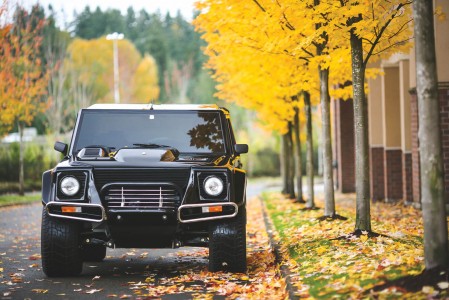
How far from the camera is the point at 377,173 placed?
83.6 ft

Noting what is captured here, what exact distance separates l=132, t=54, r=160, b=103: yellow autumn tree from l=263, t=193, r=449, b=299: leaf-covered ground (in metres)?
69.0

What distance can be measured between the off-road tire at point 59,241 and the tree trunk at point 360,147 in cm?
423

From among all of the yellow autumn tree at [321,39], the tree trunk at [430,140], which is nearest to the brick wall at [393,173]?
the yellow autumn tree at [321,39]

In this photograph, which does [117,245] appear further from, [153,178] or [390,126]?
[390,126]

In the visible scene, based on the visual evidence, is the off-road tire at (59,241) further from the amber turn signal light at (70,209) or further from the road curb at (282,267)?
the road curb at (282,267)

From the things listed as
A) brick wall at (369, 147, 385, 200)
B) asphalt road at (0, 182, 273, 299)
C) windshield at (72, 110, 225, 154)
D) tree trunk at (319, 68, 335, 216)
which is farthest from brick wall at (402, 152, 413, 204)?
windshield at (72, 110, 225, 154)

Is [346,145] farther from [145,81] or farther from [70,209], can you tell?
[145,81]

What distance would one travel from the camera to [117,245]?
9992 millimetres

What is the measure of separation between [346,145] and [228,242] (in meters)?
21.4

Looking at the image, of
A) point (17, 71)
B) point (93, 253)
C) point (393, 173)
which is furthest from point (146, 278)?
point (17, 71)

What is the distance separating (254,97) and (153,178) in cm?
1565

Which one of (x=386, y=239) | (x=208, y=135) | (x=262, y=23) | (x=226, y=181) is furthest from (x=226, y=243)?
(x=262, y=23)

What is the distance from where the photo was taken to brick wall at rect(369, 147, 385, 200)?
25203mm

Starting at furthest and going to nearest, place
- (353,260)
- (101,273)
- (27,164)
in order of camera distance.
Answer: (27,164), (101,273), (353,260)
